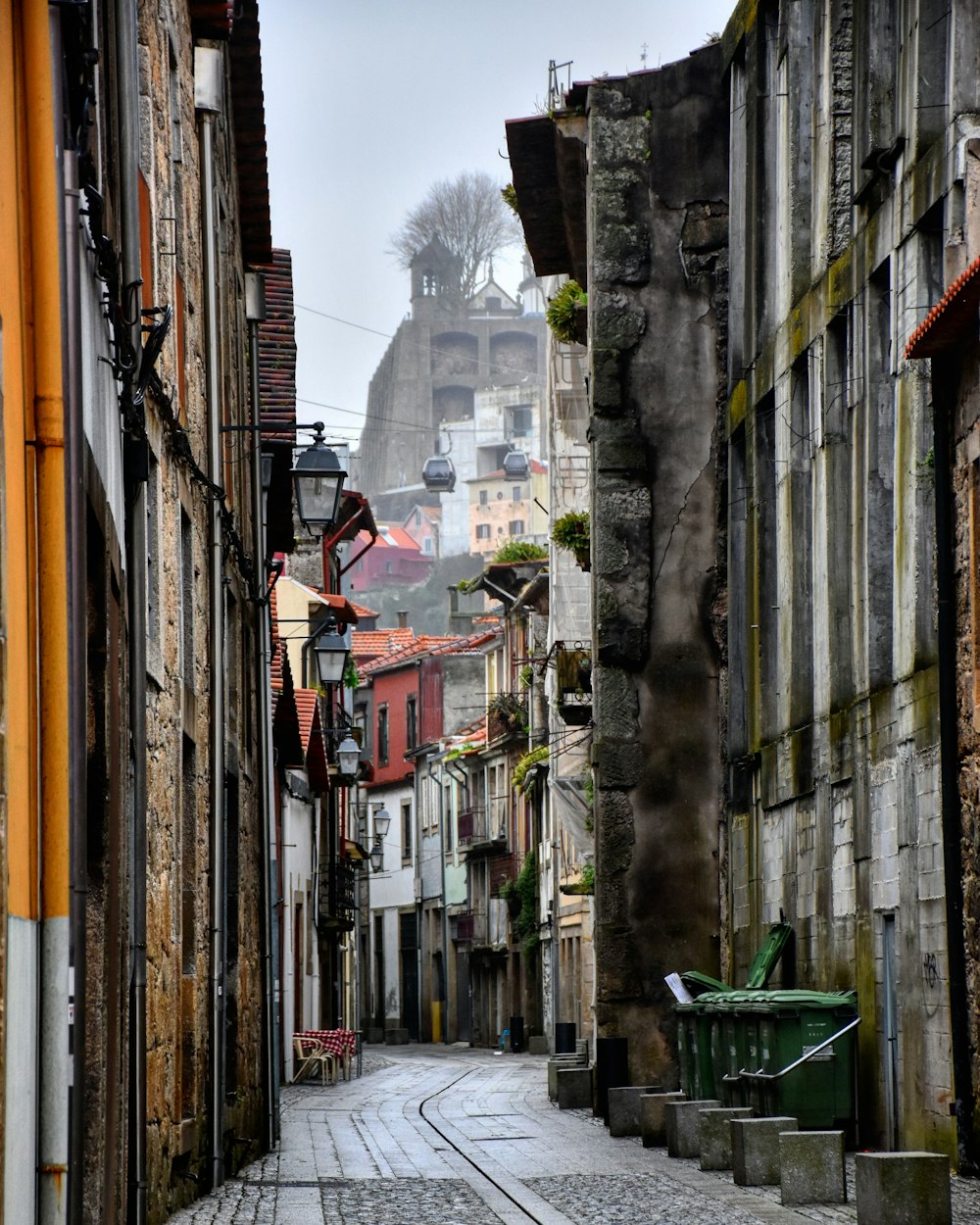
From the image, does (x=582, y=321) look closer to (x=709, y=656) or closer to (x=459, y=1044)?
(x=709, y=656)

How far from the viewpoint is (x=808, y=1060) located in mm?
15406

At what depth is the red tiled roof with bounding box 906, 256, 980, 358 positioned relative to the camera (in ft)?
42.8

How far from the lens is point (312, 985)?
37969mm

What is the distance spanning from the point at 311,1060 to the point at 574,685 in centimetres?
864

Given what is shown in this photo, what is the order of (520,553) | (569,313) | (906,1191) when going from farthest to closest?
(520,553), (569,313), (906,1191)

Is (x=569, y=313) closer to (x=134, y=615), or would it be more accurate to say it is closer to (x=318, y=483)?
(x=318, y=483)

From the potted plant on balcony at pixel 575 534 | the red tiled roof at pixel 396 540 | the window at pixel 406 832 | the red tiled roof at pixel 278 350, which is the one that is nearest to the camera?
the red tiled roof at pixel 278 350

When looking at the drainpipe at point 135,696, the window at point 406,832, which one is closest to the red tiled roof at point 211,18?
the drainpipe at point 135,696

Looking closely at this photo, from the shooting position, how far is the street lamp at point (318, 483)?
17438 millimetres

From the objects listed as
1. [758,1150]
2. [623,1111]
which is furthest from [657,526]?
[758,1150]

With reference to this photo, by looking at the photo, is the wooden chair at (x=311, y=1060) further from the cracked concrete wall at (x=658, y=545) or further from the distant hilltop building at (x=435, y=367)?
the distant hilltop building at (x=435, y=367)

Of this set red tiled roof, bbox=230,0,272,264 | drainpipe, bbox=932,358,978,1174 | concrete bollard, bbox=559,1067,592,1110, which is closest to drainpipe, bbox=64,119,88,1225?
drainpipe, bbox=932,358,978,1174

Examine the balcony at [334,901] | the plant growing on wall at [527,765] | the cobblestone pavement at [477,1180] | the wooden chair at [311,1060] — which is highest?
the plant growing on wall at [527,765]

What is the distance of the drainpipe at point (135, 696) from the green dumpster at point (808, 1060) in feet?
19.5
